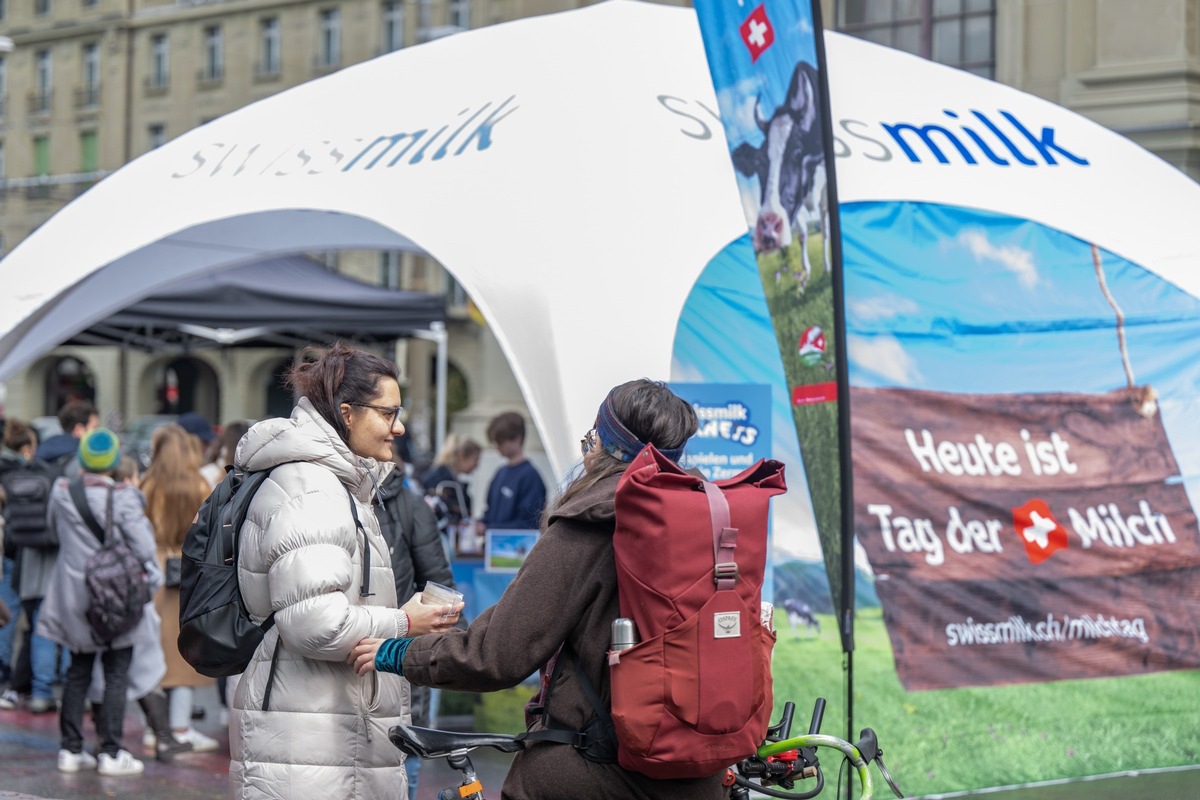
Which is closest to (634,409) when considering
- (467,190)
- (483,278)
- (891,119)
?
(483,278)

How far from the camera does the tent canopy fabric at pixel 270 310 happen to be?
13.0m

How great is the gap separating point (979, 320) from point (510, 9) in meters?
14.7

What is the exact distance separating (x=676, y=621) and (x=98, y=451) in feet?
Result: 17.3

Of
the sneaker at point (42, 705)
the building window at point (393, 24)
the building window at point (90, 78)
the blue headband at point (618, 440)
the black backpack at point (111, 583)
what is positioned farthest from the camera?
the building window at point (90, 78)

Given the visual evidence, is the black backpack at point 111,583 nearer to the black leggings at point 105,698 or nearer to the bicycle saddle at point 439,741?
the black leggings at point 105,698

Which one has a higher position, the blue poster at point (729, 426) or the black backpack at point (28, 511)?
the blue poster at point (729, 426)

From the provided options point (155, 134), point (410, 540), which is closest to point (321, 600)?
point (410, 540)

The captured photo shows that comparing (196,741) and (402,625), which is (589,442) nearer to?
(402,625)

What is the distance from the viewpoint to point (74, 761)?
25.7 feet

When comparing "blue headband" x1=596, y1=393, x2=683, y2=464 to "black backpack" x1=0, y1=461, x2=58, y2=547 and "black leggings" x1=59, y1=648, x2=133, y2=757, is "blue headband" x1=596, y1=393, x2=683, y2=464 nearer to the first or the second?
"black leggings" x1=59, y1=648, x2=133, y2=757

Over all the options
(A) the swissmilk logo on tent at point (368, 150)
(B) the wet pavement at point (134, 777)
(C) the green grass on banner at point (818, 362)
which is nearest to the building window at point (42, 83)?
(A) the swissmilk logo on tent at point (368, 150)

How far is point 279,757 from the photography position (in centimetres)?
375

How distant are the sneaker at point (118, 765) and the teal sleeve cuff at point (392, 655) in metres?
4.73

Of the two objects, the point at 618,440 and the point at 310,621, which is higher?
the point at 618,440
